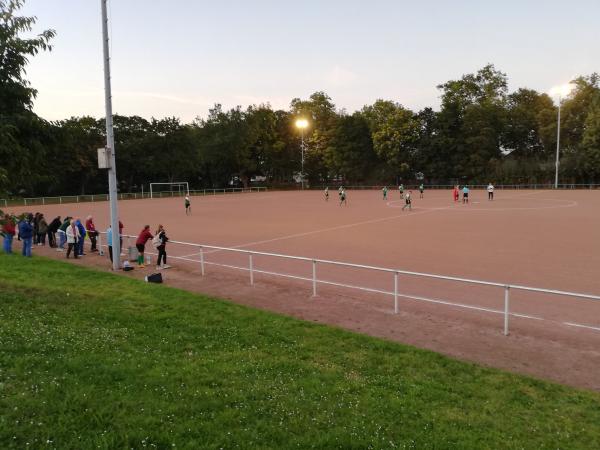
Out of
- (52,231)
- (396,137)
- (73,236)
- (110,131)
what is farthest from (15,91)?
(396,137)

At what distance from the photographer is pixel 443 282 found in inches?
479

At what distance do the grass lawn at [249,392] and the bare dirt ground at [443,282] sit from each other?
1.03 meters

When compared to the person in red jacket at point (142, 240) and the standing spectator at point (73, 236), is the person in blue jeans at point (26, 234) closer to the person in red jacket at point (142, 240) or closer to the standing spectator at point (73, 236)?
the standing spectator at point (73, 236)

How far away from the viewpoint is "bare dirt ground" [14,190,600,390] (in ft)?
25.2

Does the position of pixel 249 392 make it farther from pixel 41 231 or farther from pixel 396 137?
pixel 396 137

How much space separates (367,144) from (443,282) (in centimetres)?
7889

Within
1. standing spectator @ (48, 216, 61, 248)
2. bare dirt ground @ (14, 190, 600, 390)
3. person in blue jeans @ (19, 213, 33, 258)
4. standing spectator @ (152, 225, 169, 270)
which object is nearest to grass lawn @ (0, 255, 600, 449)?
bare dirt ground @ (14, 190, 600, 390)

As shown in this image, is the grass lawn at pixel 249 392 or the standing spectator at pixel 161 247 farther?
the standing spectator at pixel 161 247

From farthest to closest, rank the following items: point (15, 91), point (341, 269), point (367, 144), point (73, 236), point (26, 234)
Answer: point (367, 144) < point (73, 236) < point (26, 234) < point (341, 269) < point (15, 91)

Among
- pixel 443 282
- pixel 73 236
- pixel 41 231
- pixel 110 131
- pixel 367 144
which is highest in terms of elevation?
pixel 367 144

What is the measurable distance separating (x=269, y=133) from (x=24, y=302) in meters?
81.1

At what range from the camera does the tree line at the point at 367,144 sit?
68.8 m

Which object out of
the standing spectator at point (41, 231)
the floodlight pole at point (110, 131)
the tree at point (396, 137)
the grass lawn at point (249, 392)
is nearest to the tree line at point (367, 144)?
the tree at point (396, 137)

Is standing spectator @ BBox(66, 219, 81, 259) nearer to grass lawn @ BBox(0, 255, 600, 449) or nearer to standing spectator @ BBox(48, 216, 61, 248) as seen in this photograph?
standing spectator @ BBox(48, 216, 61, 248)
